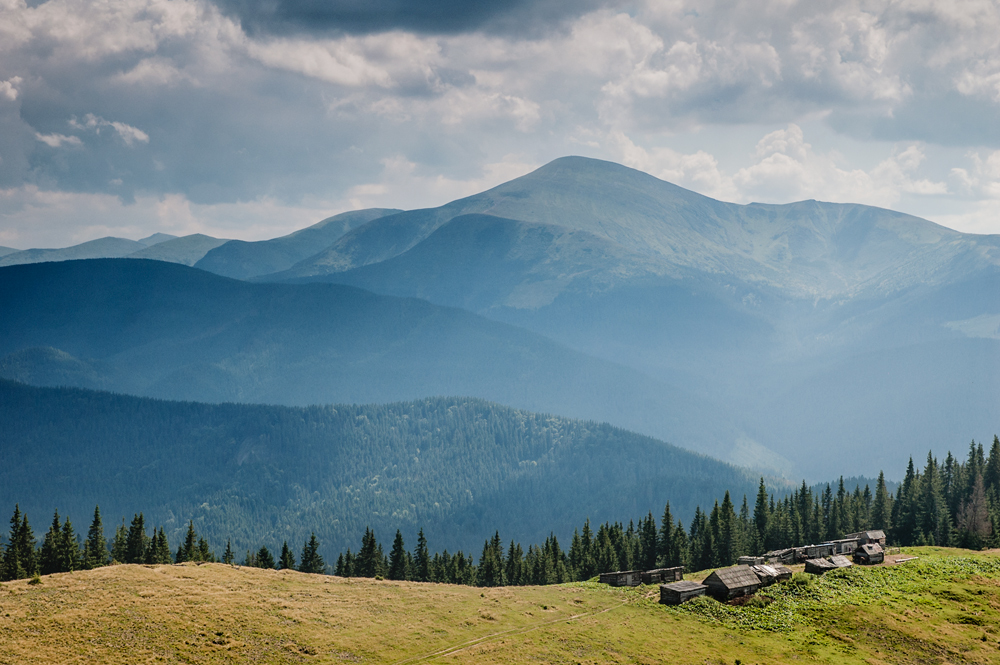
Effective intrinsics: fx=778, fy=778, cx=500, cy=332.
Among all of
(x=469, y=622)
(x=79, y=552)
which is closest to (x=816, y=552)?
(x=469, y=622)

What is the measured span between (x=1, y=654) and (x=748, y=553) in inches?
4724

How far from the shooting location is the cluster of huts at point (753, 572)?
84.1 metres

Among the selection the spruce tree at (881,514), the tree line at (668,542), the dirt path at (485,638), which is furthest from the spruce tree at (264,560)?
the spruce tree at (881,514)

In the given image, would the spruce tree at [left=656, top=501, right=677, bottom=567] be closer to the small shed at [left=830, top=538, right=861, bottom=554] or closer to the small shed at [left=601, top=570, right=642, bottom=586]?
the small shed at [left=830, top=538, right=861, bottom=554]

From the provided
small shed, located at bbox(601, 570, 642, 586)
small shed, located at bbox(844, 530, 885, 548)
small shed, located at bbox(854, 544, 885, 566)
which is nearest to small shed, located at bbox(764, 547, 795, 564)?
small shed, located at bbox(854, 544, 885, 566)

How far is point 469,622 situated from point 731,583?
2907 cm

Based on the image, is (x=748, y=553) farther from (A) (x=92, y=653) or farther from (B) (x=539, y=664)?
(A) (x=92, y=653)

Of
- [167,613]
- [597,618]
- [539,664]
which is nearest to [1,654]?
[167,613]

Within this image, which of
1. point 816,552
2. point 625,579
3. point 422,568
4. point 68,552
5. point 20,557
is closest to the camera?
point 625,579

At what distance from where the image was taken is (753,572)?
87.4m

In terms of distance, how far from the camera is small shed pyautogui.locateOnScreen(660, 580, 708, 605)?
8300 cm

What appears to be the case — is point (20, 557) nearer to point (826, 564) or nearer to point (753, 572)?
point (753, 572)

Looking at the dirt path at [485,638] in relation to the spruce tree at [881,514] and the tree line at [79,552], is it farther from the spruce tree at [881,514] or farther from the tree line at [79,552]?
the spruce tree at [881,514]

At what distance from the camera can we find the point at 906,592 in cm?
8700
